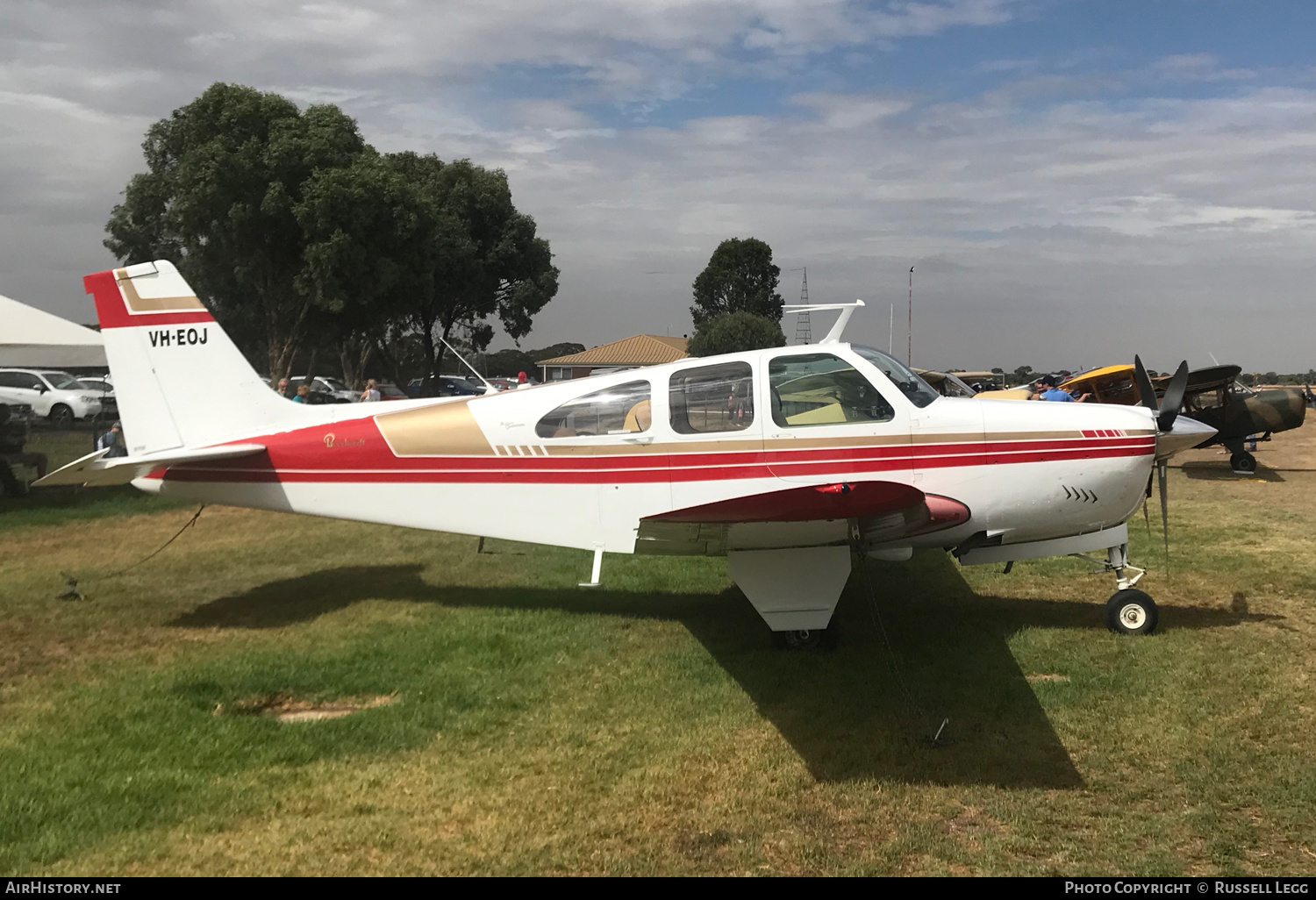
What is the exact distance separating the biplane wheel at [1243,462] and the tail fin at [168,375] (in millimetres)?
16591

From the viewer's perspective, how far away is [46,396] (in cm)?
2331

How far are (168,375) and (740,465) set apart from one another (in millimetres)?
4838

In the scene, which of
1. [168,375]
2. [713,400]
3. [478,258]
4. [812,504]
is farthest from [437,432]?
[478,258]

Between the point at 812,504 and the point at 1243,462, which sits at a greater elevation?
the point at 812,504

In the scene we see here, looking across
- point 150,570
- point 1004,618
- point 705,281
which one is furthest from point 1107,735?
point 705,281

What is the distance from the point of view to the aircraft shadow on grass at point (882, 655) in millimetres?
4566

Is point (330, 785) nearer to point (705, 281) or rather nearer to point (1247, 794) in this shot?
point (1247, 794)

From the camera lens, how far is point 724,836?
379cm

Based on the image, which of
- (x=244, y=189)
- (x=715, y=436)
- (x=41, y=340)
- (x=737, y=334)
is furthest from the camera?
(x=737, y=334)

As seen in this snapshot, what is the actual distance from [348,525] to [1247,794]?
1007cm

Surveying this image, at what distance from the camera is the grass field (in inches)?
146

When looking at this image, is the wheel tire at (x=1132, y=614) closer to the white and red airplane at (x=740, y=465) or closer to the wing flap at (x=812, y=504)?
the white and red airplane at (x=740, y=465)

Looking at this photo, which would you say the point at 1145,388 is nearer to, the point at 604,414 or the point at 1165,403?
the point at 1165,403

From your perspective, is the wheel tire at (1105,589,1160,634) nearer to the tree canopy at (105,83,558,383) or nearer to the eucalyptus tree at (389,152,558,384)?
the tree canopy at (105,83,558,383)
